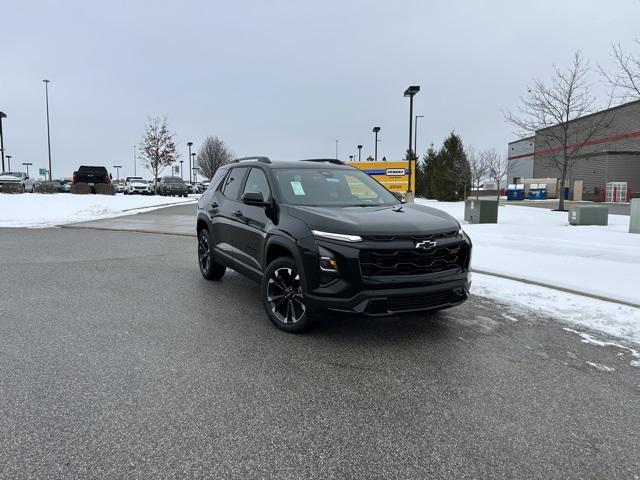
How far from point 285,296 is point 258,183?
1.73 meters

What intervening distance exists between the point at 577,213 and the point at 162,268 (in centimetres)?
1237

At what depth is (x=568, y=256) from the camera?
9.31 metres

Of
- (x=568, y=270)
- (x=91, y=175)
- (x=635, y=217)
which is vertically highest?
(x=91, y=175)

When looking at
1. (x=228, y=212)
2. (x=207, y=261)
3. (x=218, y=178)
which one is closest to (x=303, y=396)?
(x=228, y=212)

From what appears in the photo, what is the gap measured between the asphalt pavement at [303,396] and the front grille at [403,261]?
0.57 metres

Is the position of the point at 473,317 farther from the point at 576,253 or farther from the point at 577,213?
the point at 577,213

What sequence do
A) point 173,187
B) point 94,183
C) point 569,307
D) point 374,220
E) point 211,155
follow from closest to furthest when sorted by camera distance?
point 374,220
point 569,307
point 94,183
point 173,187
point 211,155

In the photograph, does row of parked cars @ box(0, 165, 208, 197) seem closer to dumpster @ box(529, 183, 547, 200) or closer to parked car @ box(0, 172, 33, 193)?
parked car @ box(0, 172, 33, 193)

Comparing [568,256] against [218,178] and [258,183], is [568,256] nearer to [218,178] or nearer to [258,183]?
[258,183]

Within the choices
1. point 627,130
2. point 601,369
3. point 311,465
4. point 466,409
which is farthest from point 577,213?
point 627,130

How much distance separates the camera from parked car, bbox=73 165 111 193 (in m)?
35.0

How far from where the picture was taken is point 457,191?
38688 mm

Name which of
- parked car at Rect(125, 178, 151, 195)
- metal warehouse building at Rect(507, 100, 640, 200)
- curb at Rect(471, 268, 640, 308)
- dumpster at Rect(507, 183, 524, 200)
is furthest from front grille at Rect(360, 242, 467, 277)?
dumpster at Rect(507, 183, 524, 200)

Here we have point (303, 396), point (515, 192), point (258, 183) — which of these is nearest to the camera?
point (303, 396)
